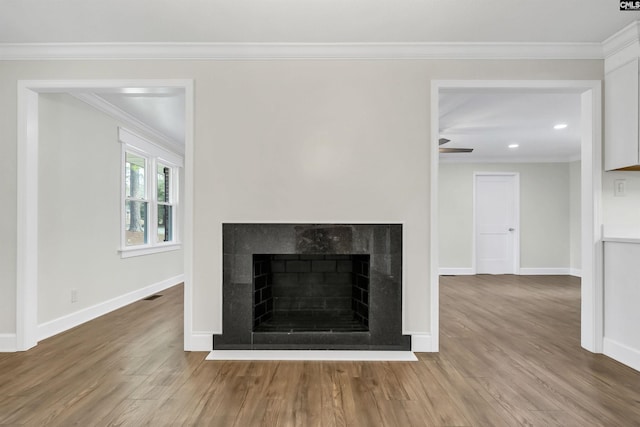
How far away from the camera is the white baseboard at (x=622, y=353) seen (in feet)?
8.30

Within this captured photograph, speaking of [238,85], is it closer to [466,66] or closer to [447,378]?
[466,66]

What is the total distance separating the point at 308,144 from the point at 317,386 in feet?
5.87

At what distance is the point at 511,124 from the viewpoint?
16.1 ft

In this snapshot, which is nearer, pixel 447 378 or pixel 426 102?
pixel 447 378

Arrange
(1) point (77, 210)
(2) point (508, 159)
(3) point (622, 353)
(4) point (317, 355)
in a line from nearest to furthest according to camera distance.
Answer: (3) point (622, 353) < (4) point (317, 355) < (1) point (77, 210) < (2) point (508, 159)

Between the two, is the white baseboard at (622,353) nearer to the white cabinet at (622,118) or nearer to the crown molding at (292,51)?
the white cabinet at (622,118)

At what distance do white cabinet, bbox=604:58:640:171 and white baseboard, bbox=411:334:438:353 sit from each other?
A: 1.99 m

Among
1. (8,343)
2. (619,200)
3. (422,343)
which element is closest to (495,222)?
(619,200)

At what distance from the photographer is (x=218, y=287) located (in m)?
2.89

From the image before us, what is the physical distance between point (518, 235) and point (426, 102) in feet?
18.8

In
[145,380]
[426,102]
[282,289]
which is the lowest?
[145,380]

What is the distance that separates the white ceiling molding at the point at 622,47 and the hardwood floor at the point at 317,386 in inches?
89.8

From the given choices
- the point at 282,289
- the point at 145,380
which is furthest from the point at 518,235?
the point at 145,380

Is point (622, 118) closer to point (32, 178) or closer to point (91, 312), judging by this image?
point (32, 178)
